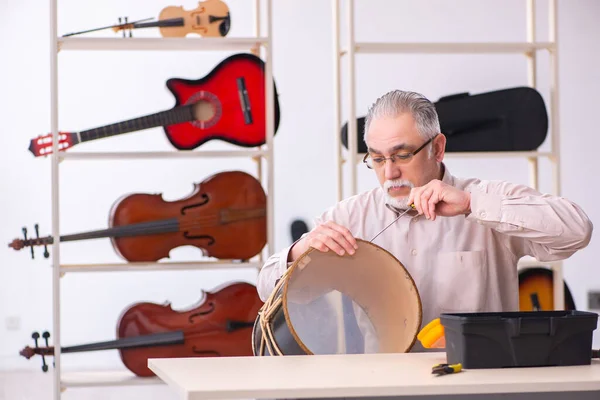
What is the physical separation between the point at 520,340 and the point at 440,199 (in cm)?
53

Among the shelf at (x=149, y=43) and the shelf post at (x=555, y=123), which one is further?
the shelf post at (x=555, y=123)

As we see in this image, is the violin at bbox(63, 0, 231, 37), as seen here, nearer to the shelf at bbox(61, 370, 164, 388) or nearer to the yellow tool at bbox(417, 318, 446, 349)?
the shelf at bbox(61, 370, 164, 388)

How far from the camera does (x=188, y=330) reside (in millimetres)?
3414

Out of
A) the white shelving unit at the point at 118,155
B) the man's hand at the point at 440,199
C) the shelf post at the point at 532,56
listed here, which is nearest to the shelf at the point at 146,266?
the white shelving unit at the point at 118,155

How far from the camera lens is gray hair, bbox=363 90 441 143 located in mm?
2436

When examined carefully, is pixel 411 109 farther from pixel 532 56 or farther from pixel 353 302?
pixel 532 56

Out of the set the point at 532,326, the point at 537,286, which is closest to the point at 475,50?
the point at 537,286

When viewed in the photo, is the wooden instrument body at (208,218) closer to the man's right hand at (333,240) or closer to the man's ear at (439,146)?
the man's ear at (439,146)

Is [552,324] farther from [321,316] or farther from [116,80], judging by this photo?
[116,80]

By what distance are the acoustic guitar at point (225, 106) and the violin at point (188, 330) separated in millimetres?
603

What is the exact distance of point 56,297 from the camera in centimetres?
326

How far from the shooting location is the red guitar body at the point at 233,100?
3.48 meters

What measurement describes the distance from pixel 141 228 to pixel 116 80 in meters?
2.41

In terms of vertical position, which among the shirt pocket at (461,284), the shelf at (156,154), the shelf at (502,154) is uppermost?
the shelf at (156,154)
